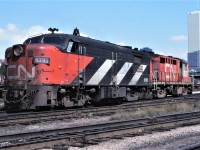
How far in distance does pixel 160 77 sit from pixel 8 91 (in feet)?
51.9

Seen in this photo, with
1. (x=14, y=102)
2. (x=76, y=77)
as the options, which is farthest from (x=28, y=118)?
(x=76, y=77)

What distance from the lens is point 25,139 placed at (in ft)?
26.1

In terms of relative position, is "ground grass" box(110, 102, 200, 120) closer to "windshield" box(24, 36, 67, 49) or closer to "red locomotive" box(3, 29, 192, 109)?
"red locomotive" box(3, 29, 192, 109)

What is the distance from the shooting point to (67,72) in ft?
51.5

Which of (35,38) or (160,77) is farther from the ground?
(35,38)

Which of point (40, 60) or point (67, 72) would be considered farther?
point (67, 72)

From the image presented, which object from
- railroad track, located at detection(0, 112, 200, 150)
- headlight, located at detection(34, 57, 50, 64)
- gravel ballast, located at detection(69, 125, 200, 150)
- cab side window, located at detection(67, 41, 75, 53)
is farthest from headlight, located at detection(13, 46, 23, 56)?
gravel ballast, located at detection(69, 125, 200, 150)

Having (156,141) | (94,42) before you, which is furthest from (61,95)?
(156,141)

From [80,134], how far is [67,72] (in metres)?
7.36

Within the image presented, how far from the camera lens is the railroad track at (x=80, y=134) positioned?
744 cm

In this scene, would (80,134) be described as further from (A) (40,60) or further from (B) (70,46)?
(B) (70,46)

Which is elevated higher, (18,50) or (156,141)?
(18,50)

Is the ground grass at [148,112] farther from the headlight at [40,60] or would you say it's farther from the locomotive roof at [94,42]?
the locomotive roof at [94,42]

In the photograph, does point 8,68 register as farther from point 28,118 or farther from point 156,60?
point 156,60
